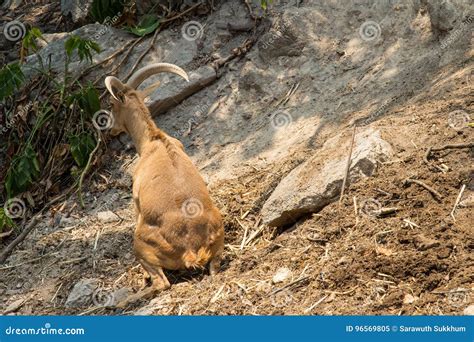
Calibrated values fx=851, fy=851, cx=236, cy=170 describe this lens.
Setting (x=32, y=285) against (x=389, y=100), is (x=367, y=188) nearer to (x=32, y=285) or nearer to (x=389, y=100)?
(x=389, y=100)

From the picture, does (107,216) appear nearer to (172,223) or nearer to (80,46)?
(172,223)

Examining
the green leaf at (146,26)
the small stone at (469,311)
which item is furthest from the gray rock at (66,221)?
the small stone at (469,311)

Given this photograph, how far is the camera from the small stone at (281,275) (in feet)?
21.2

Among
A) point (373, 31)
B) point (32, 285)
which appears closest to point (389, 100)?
point (373, 31)

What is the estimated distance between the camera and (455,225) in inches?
246

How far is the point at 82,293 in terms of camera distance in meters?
7.39

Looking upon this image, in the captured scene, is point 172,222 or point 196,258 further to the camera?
point 172,222

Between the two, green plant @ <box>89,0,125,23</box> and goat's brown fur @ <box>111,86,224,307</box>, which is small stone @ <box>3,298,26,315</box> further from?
green plant @ <box>89,0,125,23</box>

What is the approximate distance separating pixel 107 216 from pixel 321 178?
2.71m

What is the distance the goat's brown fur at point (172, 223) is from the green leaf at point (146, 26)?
357 centimetres

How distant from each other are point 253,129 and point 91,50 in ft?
9.07

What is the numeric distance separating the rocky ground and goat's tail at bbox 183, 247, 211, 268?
13 centimetres

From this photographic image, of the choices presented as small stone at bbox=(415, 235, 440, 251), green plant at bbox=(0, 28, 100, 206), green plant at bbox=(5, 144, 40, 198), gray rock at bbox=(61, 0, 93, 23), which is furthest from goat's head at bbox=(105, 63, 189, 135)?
small stone at bbox=(415, 235, 440, 251)

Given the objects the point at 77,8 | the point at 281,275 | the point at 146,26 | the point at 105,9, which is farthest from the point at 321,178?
the point at 77,8
